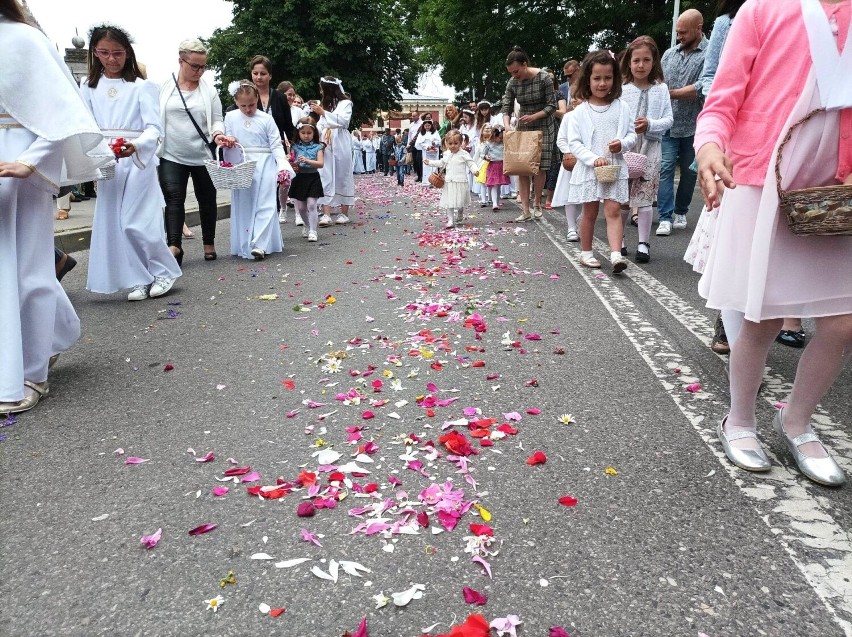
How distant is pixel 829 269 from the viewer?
2.42 m

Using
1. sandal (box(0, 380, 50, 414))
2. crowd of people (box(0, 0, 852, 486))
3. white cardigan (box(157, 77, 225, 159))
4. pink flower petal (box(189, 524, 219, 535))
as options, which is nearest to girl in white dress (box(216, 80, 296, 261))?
crowd of people (box(0, 0, 852, 486))

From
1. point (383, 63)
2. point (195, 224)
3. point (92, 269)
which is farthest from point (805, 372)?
point (383, 63)

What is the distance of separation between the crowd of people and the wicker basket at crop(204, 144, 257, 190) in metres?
0.19

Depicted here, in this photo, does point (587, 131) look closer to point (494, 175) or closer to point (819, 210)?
point (819, 210)

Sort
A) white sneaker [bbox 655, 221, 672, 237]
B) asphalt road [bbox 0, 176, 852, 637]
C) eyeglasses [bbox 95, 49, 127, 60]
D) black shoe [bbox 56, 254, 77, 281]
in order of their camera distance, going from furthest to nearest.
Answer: white sneaker [bbox 655, 221, 672, 237], eyeglasses [bbox 95, 49, 127, 60], black shoe [bbox 56, 254, 77, 281], asphalt road [bbox 0, 176, 852, 637]

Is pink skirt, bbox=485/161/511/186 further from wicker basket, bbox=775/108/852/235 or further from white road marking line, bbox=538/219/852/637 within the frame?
wicker basket, bbox=775/108/852/235

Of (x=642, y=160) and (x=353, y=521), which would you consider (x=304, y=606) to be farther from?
(x=642, y=160)

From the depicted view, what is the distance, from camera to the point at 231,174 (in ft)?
24.1

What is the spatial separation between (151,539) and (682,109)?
8.16 m

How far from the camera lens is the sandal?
346cm

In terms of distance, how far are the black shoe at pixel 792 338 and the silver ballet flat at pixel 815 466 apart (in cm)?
171

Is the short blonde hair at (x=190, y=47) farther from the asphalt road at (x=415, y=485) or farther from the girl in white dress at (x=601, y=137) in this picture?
the girl in white dress at (x=601, y=137)

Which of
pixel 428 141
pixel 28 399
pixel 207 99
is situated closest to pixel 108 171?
pixel 207 99

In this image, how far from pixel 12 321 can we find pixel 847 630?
365 cm
